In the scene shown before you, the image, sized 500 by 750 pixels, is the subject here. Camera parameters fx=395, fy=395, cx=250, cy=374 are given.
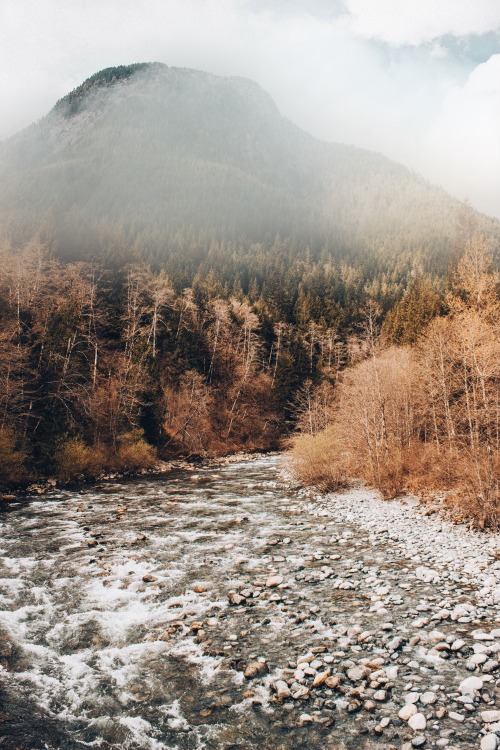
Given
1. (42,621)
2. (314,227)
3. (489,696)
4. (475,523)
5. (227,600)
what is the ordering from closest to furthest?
(489,696) < (42,621) < (227,600) < (475,523) < (314,227)

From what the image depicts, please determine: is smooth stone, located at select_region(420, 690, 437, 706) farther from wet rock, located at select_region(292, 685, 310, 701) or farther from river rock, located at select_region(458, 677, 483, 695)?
wet rock, located at select_region(292, 685, 310, 701)

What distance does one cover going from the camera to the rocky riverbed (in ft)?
19.7

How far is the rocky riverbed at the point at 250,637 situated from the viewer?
236 inches

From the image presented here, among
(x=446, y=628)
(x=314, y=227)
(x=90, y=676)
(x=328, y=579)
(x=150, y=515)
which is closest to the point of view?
(x=90, y=676)

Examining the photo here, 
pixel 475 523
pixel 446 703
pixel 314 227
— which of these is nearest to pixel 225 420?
pixel 475 523

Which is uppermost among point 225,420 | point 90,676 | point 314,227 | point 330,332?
point 314,227

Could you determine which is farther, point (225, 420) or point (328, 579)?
point (225, 420)

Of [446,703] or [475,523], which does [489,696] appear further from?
[475,523]

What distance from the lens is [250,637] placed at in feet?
28.0

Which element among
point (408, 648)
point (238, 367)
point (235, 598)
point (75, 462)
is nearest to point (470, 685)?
point (408, 648)

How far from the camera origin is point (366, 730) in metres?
5.80

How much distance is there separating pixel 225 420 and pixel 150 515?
34.6m

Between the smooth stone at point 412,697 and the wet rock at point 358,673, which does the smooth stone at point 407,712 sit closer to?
the smooth stone at point 412,697

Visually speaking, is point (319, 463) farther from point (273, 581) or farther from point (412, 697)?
point (412, 697)
